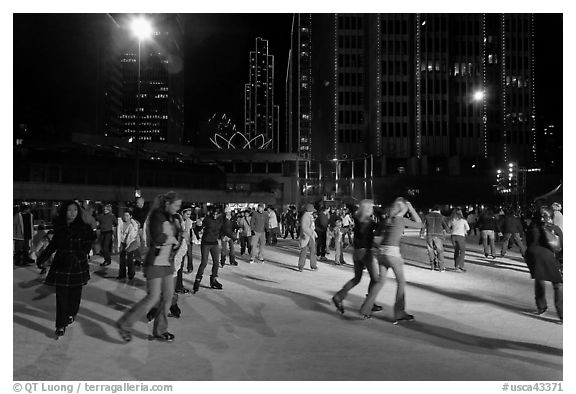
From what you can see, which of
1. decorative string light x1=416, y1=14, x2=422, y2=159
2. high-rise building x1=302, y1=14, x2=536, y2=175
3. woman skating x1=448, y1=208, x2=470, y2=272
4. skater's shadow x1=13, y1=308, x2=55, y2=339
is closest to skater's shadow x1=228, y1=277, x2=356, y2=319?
skater's shadow x1=13, y1=308, x2=55, y2=339

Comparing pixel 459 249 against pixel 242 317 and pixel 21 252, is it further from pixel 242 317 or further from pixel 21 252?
pixel 21 252

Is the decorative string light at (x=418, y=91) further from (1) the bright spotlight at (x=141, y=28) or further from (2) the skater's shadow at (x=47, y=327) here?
(2) the skater's shadow at (x=47, y=327)

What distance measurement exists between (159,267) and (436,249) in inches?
355

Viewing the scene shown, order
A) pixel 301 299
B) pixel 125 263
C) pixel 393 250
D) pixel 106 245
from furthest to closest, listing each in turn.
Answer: pixel 106 245, pixel 125 263, pixel 301 299, pixel 393 250

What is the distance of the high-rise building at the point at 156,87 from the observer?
175 meters

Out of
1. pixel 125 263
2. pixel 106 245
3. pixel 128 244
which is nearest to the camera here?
pixel 128 244

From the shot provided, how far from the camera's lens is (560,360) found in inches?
217

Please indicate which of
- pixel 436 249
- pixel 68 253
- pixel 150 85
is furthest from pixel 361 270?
pixel 150 85

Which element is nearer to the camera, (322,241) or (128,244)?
(128,244)

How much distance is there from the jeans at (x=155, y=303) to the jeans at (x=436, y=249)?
8.62 metres

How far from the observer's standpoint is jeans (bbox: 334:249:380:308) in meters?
7.36

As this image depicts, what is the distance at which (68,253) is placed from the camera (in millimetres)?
6562

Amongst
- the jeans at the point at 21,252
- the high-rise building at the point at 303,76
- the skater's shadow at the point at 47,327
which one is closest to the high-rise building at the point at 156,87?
the high-rise building at the point at 303,76
